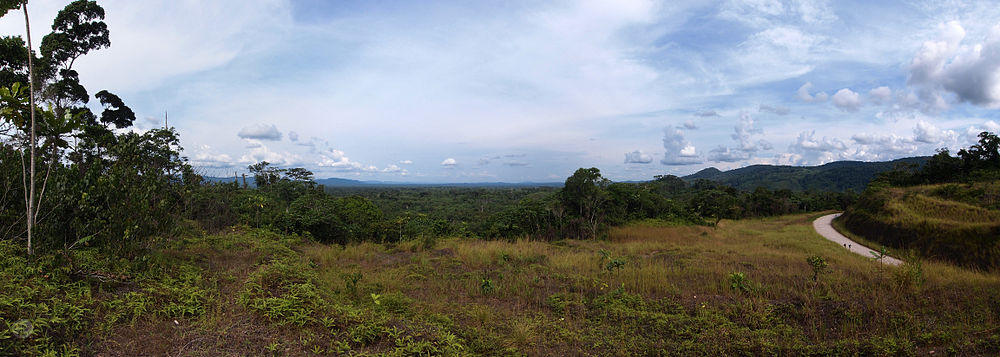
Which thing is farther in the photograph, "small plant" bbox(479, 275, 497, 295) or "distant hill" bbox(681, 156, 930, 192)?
"distant hill" bbox(681, 156, 930, 192)

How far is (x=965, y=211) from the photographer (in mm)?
13961

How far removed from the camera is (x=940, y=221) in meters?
13.9

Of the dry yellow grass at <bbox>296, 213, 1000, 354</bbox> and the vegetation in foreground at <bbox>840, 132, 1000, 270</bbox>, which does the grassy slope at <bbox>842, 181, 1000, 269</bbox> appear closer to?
the vegetation in foreground at <bbox>840, 132, 1000, 270</bbox>

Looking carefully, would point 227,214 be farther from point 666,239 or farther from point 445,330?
point 666,239

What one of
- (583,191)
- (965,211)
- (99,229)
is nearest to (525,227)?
(583,191)

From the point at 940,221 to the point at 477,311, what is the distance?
1979 cm

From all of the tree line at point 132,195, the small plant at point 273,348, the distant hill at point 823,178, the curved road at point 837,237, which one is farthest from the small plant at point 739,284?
the distant hill at point 823,178

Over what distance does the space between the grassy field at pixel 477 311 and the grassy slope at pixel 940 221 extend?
732cm

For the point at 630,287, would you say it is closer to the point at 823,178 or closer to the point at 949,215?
the point at 949,215

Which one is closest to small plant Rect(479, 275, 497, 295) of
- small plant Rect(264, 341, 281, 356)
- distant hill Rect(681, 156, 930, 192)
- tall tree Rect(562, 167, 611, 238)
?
small plant Rect(264, 341, 281, 356)

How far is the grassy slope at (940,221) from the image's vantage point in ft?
37.8

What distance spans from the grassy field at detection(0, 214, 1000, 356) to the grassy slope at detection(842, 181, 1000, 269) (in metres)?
7.32

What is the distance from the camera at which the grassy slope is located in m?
11.5

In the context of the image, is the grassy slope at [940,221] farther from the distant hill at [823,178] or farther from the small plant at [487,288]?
the distant hill at [823,178]
